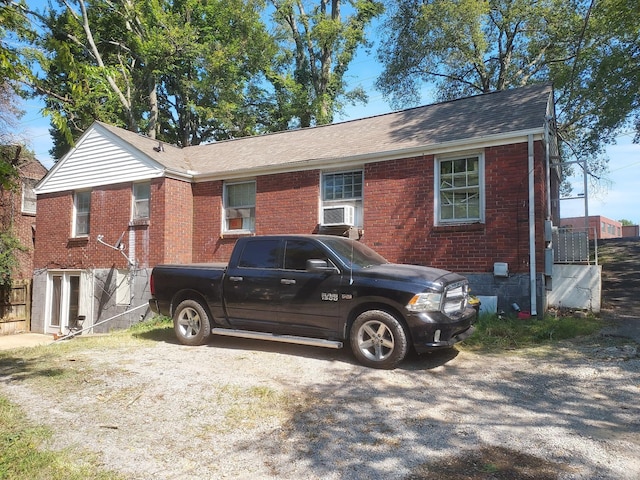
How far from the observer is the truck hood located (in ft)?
18.7

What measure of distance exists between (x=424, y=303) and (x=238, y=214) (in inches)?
323

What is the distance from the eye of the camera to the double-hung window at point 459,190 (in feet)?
31.0

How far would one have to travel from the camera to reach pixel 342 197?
1119cm

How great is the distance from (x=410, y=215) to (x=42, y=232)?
13.0 metres

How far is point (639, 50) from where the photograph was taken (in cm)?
1418

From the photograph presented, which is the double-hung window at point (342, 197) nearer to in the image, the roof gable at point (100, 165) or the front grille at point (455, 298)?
the front grille at point (455, 298)

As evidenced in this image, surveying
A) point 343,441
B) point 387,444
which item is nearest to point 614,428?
point 387,444

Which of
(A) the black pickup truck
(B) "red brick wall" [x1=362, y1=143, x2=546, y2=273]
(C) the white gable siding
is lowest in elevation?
(A) the black pickup truck

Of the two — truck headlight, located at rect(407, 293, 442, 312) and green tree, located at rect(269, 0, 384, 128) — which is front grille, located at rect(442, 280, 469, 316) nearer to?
truck headlight, located at rect(407, 293, 442, 312)

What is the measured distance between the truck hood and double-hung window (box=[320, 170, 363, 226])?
4416 millimetres

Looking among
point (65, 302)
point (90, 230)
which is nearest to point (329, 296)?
point (90, 230)

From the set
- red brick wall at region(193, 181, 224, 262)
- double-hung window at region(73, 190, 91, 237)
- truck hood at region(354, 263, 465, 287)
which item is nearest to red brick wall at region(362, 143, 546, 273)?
truck hood at region(354, 263, 465, 287)

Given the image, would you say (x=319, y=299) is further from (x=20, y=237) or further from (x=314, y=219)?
(x=20, y=237)

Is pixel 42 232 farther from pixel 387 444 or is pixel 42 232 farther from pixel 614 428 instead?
pixel 614 428
